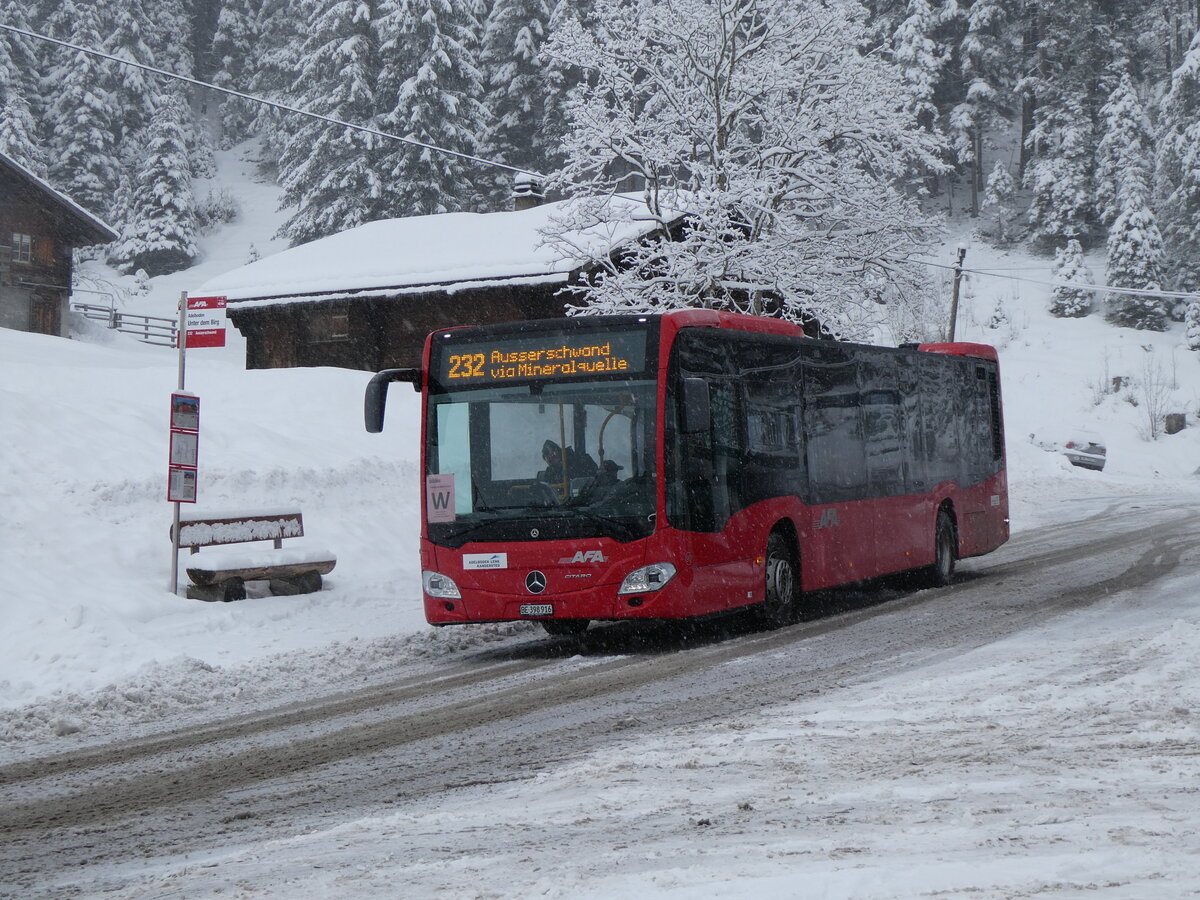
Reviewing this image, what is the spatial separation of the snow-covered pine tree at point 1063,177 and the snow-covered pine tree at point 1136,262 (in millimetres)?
4303

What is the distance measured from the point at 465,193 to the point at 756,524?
163ft

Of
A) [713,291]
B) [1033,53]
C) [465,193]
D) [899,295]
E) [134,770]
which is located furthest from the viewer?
[1033,53]

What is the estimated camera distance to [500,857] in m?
4.84

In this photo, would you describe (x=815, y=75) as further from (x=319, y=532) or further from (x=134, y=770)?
(x=134, y=770)

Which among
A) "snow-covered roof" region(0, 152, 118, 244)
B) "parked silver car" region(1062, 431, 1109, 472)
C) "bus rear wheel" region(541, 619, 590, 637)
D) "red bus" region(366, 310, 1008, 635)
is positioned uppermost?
"snow-covered roof" region(0, 152, 118, 244)

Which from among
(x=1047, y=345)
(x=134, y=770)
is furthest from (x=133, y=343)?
(x=134, y=770)

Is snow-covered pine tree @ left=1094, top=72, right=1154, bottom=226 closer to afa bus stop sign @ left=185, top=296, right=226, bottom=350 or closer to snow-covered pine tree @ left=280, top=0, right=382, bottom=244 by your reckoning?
snow-covered pine tree @ left=280, top=0, right=382, bottom=244

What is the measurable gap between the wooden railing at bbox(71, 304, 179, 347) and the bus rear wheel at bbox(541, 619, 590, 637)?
45.4 meters

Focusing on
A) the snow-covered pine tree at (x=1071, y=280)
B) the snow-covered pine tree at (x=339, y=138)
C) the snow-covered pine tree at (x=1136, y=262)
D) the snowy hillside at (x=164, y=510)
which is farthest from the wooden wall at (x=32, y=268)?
the snow-covered pine tree at (x=1136, y=262)

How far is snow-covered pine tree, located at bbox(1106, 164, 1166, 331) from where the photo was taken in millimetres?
55375

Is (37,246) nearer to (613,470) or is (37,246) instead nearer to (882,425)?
(882,425)

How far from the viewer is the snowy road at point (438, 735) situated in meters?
5.45

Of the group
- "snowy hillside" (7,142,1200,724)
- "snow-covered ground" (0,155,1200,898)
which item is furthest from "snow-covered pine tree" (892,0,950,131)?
"snow-covered ground" (0,155,1200,898)

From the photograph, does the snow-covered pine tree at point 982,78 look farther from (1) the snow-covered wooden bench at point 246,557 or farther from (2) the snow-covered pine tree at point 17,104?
(1) the snow-covered wooden bench at point 246,557
